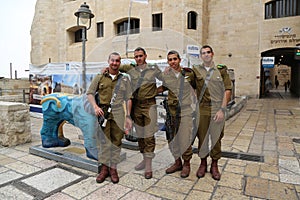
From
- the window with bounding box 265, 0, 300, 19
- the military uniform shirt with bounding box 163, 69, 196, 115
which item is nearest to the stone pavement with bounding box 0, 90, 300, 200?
the military uniform shirt with bounding box 163, 69, 196, 115

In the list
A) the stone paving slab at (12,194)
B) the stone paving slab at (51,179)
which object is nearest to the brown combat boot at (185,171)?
the stone paving slab at (51,179)

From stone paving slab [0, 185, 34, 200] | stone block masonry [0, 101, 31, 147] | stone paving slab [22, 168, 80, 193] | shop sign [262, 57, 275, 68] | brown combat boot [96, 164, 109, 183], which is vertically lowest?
stone paving slab [0, 185, 34, 200]

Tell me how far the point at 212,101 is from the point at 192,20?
52.8ft

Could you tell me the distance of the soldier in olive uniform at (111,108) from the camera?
3.01m

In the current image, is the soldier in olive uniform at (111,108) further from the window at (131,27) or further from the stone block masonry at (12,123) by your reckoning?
the window at (131,27)

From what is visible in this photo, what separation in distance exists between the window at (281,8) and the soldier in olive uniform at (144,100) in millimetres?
16271

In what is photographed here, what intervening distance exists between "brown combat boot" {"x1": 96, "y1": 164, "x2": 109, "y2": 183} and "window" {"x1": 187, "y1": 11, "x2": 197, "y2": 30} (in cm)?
1610

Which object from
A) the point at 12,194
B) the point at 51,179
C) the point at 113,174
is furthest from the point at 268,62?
the point at 12,194

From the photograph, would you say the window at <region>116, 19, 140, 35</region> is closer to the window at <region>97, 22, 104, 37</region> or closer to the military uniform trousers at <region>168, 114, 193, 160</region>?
the window at <region>97, 22, 104, 37</region>

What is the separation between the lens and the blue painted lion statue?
329 centimetres

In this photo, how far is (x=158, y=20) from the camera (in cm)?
1878

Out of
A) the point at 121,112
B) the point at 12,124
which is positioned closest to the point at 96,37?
the point at 12,124

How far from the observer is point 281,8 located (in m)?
Answer: 16.0

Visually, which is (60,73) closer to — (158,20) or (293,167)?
(293,167)
